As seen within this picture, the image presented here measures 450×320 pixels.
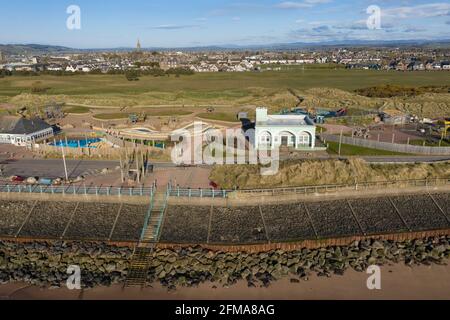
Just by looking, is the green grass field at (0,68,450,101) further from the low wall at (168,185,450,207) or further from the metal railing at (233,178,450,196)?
the low wall at (168,185,450,207)

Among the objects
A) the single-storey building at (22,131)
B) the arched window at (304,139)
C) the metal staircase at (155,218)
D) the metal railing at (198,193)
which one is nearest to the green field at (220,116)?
the arched window at (304,139)

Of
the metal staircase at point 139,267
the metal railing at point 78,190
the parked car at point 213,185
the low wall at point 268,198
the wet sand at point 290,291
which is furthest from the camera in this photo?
the parked car at point 213,185

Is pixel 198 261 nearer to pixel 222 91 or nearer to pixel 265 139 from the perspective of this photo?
pixel 265 139

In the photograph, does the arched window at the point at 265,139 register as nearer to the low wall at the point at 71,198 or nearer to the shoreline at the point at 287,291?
the low wall at the point at 71,198

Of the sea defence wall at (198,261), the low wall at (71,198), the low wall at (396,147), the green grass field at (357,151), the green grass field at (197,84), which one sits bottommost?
the sea defence wall at (198,261)

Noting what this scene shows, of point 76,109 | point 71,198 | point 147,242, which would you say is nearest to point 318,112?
point 76,109

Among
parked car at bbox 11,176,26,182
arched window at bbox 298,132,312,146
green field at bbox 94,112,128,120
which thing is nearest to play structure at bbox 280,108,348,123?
arched window at bbox 298,132,312,146
